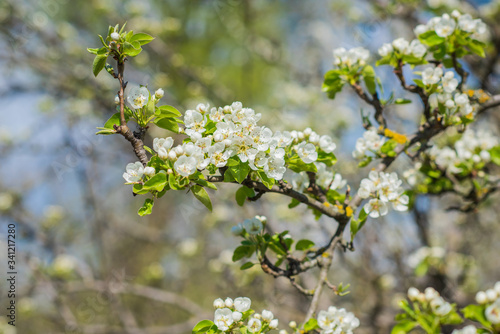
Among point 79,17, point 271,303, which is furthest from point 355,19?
point 79,17

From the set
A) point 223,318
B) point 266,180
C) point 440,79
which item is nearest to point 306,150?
point 266,180

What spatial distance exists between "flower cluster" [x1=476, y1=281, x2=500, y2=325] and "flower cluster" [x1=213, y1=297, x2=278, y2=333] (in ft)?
2.19

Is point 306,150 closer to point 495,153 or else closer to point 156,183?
point 156,183

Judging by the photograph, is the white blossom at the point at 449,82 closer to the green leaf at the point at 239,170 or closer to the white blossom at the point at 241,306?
the green leaf at the point at 239,170

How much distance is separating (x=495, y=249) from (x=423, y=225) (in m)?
3.34

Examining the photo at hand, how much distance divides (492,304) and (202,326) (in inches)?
35.7

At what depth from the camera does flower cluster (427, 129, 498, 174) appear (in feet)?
7.19

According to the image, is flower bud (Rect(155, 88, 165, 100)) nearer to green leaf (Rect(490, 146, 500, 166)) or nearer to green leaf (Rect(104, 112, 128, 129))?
green leaf (Rect(104, 112, 128, 129))

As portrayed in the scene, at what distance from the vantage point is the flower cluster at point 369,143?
5.77 feet

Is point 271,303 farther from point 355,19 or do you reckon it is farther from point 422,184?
point 355,19

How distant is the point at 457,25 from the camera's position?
1758mm

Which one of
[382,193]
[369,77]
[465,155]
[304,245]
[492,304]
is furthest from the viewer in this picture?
[465,155]

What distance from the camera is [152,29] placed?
468 centimetres

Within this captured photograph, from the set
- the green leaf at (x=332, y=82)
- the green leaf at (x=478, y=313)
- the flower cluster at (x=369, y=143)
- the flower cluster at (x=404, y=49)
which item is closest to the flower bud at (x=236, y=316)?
the green leaf at (x=478, y=313)
